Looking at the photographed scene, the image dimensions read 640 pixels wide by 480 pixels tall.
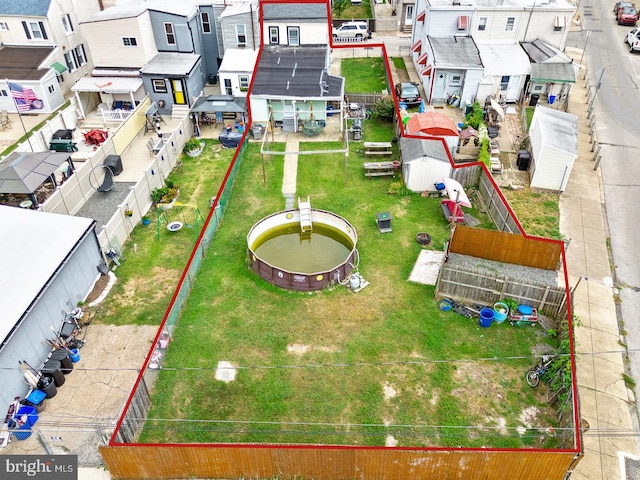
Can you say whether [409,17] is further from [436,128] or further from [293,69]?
[436,128]

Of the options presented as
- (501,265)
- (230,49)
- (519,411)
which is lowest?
(519,411)

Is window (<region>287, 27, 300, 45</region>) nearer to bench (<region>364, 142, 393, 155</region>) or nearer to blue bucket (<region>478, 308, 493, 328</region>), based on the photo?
bench (<region>364, 142, 393, 155</region>)

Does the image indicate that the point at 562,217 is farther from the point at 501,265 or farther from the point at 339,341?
the point at 339,341

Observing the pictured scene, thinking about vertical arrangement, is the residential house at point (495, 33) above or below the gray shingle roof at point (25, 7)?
below

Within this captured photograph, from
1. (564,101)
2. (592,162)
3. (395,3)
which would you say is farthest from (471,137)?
(395,3)

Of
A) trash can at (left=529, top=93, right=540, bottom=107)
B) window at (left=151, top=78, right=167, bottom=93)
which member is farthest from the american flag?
trash can at (left=529, top=93, right=540, bottom=107)

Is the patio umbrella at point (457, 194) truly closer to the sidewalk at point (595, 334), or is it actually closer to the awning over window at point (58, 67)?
the sidewalk at point (595, 334)

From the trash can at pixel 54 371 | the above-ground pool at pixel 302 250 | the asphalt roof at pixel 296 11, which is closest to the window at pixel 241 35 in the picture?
the asphalt roof at pixel 296 11
